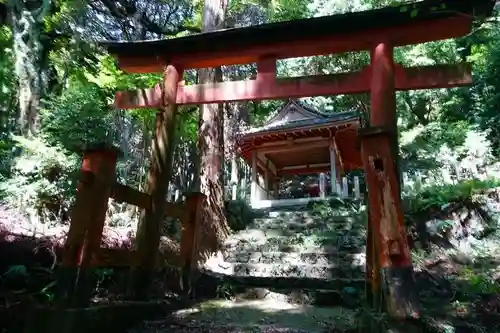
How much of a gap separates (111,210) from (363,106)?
13995 millimetres

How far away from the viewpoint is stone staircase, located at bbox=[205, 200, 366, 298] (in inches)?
236

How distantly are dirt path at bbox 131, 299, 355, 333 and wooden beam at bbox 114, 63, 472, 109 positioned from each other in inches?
106

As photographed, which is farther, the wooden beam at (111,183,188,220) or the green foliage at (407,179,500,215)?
the green foliage at (407,179,500,215)

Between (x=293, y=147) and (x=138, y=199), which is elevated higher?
(x=293, y=147)

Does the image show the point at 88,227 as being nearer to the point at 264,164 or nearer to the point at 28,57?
the point at 28,57

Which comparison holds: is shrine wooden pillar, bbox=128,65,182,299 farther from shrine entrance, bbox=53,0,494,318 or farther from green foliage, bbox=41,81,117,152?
green foliage, bbox=41,81,117,152

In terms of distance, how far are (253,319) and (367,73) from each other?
321 cm

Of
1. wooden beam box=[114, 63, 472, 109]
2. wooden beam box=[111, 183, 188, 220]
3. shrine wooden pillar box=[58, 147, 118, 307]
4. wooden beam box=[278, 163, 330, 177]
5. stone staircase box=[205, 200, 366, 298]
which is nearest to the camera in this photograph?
shrine wooden pillar box=[58, 147, 118, 307]

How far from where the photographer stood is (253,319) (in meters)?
4.16

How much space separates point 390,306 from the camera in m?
3.19

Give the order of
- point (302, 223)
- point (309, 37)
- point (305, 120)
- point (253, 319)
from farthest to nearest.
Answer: point (305, 120) → point (302, 223) → point (309, 37) → point (253, 319)

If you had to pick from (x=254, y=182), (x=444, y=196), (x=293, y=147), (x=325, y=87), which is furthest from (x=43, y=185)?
(x=293, y=147)


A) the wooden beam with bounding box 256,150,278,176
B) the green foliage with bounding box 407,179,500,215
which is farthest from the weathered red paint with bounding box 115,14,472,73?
the wooden beam with bounding box 256,150,278,176

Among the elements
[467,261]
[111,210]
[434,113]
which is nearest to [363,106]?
[434,113]
